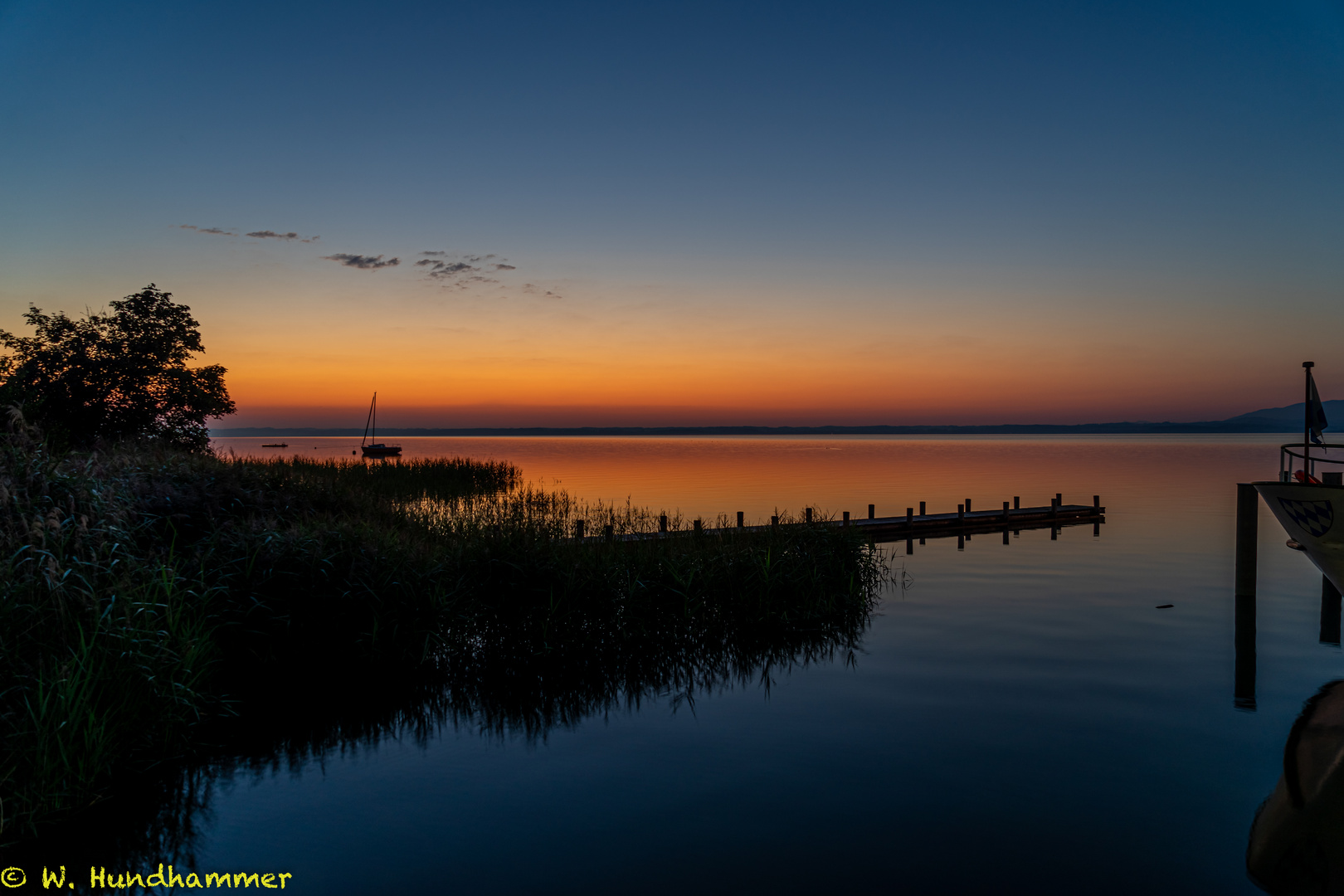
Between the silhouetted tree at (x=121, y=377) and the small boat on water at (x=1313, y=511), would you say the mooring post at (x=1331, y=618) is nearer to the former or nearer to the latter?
the small boat on water at (x=1313, y=511)

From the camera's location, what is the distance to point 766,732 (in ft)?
31.7

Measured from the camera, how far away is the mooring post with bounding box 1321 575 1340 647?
14297 millimetres

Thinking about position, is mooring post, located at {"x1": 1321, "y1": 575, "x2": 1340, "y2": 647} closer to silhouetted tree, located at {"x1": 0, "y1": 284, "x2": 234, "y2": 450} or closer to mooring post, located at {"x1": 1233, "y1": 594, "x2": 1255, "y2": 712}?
mooring post, located at {"x1": 1233, "y1": 594, "x2": 1255, "y2": 712}

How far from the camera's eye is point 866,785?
8.20m

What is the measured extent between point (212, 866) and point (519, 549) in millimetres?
6226

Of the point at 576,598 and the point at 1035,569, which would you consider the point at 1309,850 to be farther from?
the point at 1035,569

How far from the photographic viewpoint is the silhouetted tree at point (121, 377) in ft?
93.1

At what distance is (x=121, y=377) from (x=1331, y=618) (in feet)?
128

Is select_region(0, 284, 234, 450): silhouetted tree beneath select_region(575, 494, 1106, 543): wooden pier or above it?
above

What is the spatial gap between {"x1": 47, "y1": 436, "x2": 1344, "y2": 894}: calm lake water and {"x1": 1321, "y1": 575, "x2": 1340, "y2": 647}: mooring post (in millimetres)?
373

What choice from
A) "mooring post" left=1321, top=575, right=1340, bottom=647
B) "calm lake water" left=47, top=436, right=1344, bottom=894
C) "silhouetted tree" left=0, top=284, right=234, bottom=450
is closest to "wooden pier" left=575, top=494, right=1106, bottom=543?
"calm lake water" left=47, top=436, right=1344, bottom=894

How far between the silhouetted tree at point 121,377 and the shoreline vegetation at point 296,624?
1739cm

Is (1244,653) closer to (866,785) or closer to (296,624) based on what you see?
(866,785)

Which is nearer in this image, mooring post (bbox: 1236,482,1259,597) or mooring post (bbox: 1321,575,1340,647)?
mooring post (bbox: 1321,575,1340,647)
